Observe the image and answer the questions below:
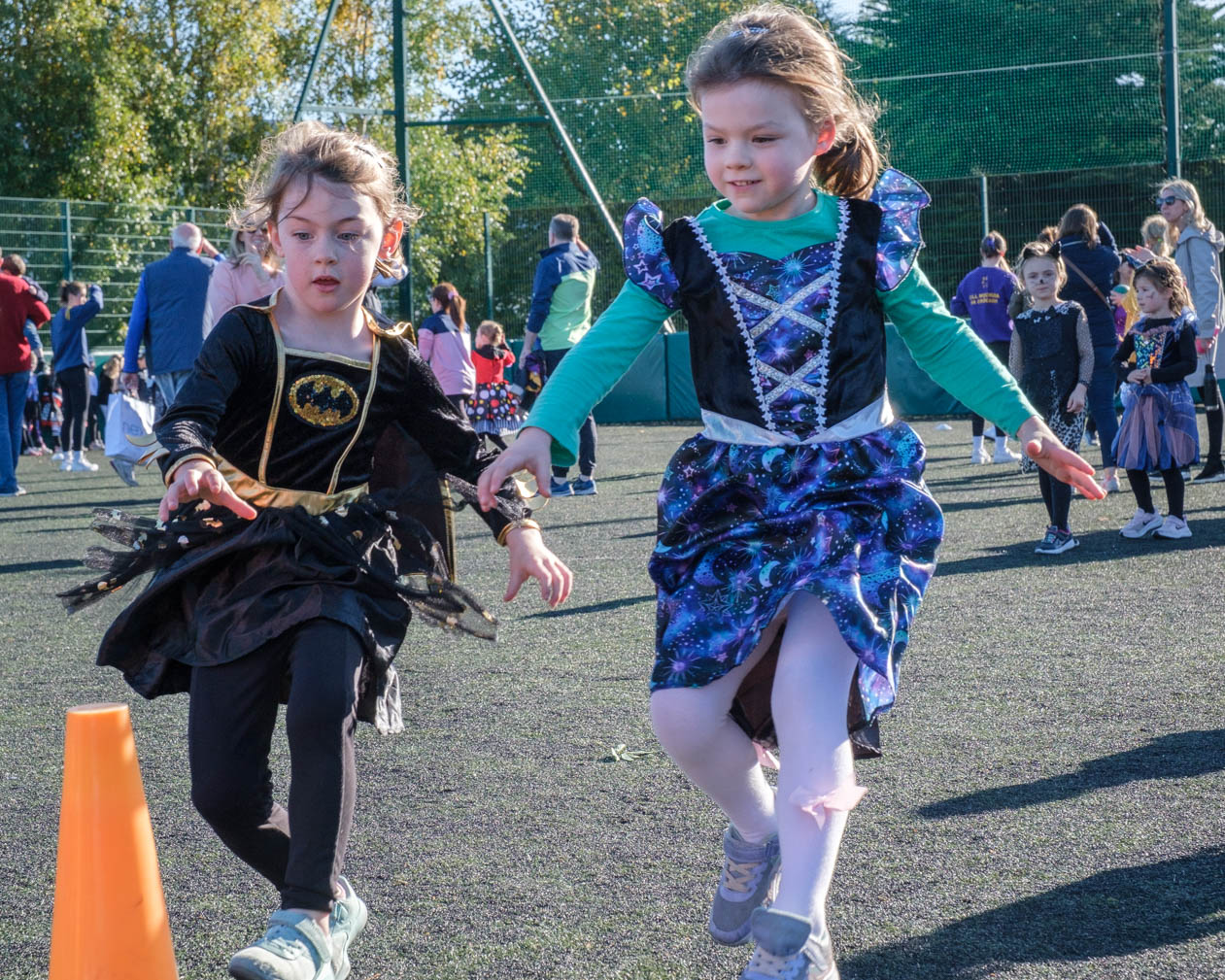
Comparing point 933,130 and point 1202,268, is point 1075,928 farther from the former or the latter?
point 933,130

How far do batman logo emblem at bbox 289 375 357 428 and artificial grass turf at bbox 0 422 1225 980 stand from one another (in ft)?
2.03

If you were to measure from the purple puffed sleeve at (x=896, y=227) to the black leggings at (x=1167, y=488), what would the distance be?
19.4ft

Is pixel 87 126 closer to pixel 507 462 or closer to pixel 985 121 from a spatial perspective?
pixel 985 121

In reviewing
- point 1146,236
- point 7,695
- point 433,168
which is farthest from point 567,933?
point 433,168

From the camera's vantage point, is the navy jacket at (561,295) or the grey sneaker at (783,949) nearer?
the grey sneaker at (783,949)

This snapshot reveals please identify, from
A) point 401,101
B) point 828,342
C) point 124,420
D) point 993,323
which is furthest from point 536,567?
point 401,101

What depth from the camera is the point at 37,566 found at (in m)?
8.56

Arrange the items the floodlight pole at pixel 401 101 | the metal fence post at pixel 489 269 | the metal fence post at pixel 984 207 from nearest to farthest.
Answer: the floodlight pole at pixel 401 101 → the metal fence post at pixel 984 207 → the metal fence post at pixel 489 269

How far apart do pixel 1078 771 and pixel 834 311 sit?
71.0 inches

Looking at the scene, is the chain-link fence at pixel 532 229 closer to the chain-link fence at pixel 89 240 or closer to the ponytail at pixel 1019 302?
the chain-link fence at pixel 89 240

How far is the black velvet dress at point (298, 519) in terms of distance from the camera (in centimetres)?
271

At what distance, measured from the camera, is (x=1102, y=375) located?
1042 cm

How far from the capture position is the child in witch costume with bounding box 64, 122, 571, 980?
2584 millimetres

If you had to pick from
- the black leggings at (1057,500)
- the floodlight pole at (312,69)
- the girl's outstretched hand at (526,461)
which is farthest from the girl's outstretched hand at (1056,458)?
the floodlight pole at (312,69)
